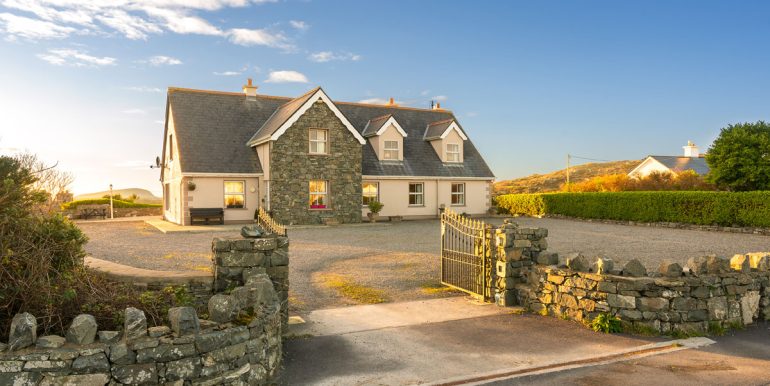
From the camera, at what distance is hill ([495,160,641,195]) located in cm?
8003

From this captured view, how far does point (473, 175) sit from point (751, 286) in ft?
79.2

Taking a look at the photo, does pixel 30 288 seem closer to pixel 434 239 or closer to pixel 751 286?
pixel 751 286

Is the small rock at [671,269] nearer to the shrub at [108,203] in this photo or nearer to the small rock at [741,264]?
the small rock at [741,264]

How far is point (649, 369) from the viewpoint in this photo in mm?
6758

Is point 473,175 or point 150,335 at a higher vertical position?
point 473,175

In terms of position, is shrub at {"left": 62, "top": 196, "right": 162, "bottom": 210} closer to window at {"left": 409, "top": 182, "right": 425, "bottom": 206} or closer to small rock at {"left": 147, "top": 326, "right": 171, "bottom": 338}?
window at {"left": 409, "top": 182, "right": 425, "bottom": 206}

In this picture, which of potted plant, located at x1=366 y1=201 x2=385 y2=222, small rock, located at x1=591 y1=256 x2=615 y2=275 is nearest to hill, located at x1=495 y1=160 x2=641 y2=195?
potted plant, located at x1=366 y1=201 x2=385 y2=222

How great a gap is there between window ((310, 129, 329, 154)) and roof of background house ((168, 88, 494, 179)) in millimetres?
1728

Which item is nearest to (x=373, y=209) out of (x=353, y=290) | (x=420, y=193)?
(x=420, y=193)

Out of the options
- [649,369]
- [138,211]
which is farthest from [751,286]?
[138,211]

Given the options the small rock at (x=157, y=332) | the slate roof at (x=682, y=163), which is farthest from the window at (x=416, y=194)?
the slate roof at (x=682, y=163)

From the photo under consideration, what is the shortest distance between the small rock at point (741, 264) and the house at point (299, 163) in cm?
2034

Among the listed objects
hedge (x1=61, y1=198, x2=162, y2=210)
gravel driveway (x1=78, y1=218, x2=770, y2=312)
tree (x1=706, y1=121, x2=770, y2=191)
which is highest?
tree (x1=706, y1=121, x2=770, y2=191)

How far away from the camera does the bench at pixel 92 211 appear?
33.2 m
